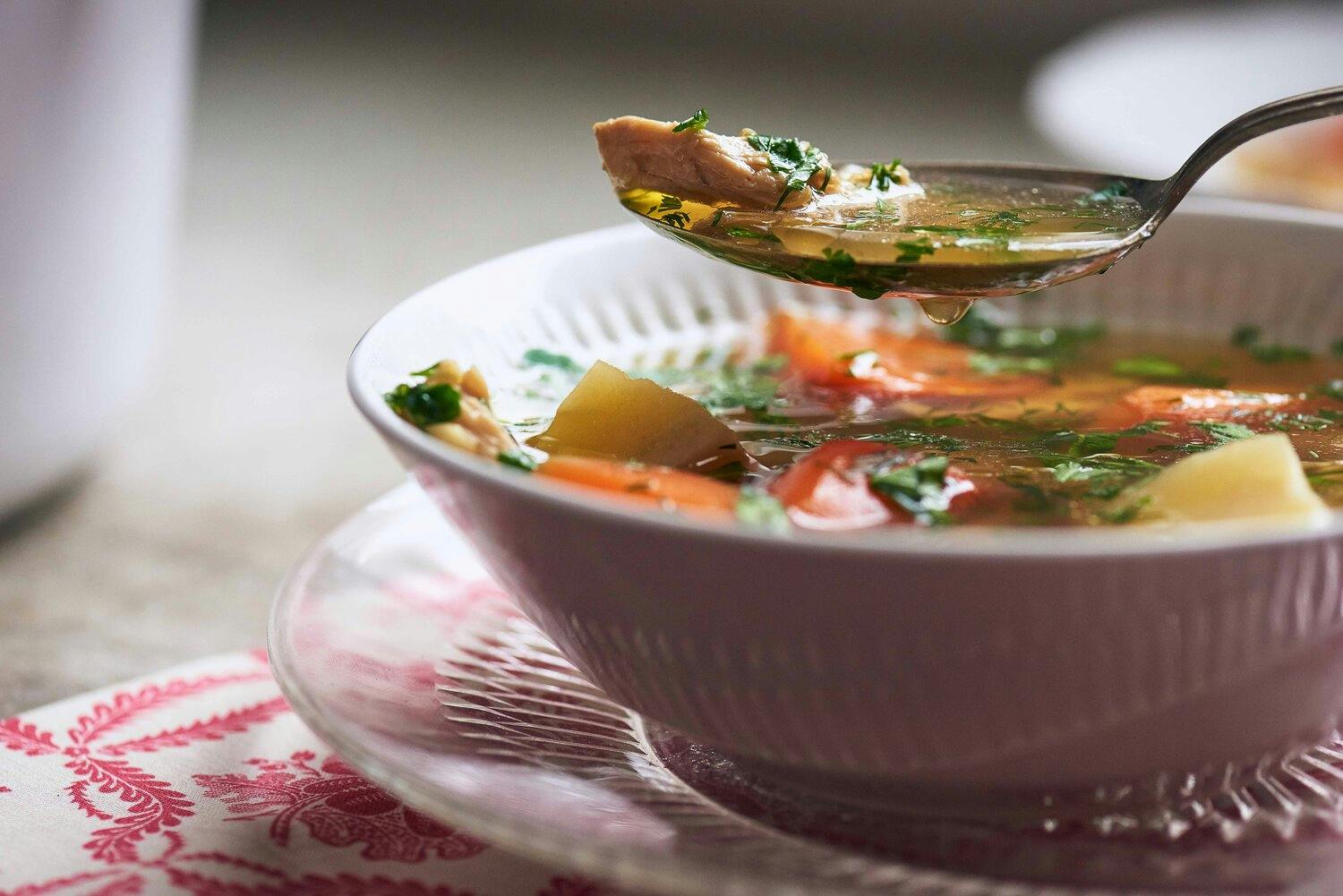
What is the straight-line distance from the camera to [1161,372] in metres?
1.92

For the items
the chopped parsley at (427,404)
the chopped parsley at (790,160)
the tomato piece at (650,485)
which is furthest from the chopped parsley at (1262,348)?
the chopped parsley at (427,404)

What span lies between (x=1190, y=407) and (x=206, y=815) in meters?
1.13

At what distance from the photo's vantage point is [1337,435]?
5.15 feet

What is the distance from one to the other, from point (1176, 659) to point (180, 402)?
260cm

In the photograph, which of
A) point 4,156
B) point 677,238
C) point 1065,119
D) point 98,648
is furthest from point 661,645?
point 1065,119

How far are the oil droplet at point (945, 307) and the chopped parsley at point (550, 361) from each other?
452 millimetres

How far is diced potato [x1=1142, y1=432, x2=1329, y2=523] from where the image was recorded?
1164mm

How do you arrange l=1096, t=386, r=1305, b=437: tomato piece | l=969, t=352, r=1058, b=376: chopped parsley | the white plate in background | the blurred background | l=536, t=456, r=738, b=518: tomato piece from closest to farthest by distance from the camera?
l=536, t=456, r=738, b=518: tomato piece → l=1096, t=386, r=1305, b=437: tomato piece → l=969, t=352, r=1058, b=376: chopped parsley → the blurred background → the white plate in background

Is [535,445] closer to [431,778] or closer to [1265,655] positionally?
[431,778]

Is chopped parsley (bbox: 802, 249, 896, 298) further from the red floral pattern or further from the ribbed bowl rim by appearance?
the red floral pattern

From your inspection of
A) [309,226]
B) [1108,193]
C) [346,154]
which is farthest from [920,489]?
[346,154]

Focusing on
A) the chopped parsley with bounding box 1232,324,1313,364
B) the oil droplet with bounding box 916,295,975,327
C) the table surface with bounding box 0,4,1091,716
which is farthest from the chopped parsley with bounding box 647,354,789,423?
the table surface with bounding box 0,4,1091,716

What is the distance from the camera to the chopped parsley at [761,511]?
1193 mm

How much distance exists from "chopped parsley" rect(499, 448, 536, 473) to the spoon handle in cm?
75
